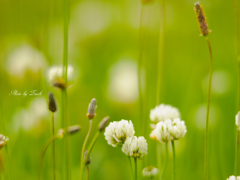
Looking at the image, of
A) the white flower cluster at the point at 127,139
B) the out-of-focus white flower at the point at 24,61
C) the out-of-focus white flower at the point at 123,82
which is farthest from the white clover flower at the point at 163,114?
the out-of-focus white flower at the point at 123,82

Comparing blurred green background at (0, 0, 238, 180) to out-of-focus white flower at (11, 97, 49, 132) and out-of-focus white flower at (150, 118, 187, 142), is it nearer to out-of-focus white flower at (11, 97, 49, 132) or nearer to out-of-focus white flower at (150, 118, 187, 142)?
out-of-focus white flower at (11, 97, 49, 132)

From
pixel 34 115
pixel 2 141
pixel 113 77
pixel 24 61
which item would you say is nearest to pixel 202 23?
pixel 2 141

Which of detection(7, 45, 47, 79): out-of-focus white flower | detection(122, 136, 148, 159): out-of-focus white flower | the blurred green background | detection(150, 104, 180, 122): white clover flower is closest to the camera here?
detection(122, 136, 148, 159): out-of-focus white flower

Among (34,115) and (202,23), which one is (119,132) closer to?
(202,23)

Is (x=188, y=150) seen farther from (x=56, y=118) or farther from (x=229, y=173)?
(x=56, y=118)

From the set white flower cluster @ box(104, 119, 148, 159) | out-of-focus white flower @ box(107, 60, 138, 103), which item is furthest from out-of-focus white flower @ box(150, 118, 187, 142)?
out-of-focus white flower @ box(107, 60, 138, 103)

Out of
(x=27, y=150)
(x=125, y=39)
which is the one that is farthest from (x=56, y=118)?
(x=125, y=39)
